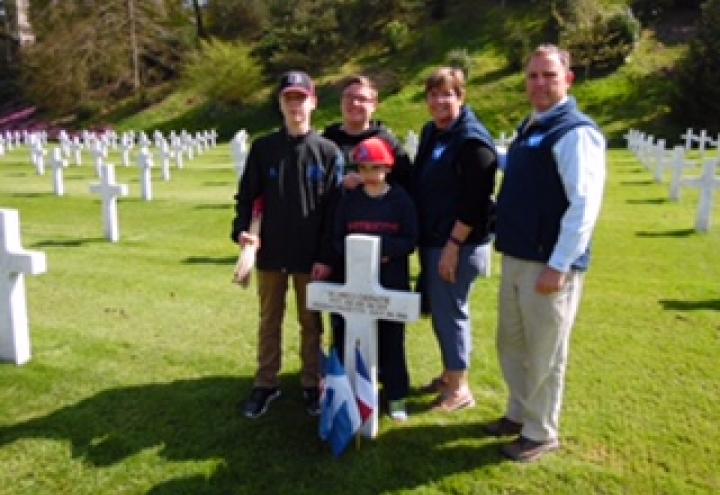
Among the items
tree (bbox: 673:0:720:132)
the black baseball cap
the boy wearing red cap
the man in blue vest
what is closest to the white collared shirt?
the man in blue vest

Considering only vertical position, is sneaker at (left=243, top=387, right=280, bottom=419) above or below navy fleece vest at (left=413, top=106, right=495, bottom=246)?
below

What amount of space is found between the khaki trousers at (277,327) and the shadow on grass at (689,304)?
3.30 m

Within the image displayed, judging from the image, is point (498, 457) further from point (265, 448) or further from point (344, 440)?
point (265, 448)

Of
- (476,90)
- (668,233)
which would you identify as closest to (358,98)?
(668,233)

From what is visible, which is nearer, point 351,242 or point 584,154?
point 584,154

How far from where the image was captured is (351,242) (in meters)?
3.09

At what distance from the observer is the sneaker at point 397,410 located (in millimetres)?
3645

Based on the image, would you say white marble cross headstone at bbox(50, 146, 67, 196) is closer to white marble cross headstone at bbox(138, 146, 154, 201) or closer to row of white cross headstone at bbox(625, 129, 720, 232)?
white marble cross headstone at bbox(138, 146, 154, 201)

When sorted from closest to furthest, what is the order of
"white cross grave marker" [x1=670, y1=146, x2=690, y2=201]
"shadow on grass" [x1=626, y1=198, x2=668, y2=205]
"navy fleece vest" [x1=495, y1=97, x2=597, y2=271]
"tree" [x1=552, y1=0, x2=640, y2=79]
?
"navy fleece vest" [x1=495, y1=97, x2=597, y2=271] → "white cross grave marker" [x1=670, y1=146, x2=690, y2=201] → "shadow on grass" [x1=626, y1=198, x2=668, y2=205] → "tree" [x1=552, y1=0, x2=640, y2=79]

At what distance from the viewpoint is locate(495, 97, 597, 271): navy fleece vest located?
2926 mm

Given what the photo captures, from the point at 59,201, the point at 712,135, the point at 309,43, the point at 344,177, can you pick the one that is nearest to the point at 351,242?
the point at 344,177

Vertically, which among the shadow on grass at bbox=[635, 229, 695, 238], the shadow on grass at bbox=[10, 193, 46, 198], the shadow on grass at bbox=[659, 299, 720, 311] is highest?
the shadow on grass at bbox=[10, 193, 46, 198]

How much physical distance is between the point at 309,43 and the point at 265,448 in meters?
34.7

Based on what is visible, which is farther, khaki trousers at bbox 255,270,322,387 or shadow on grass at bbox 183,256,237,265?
shadow on grass at bbox 183,256,237,265
